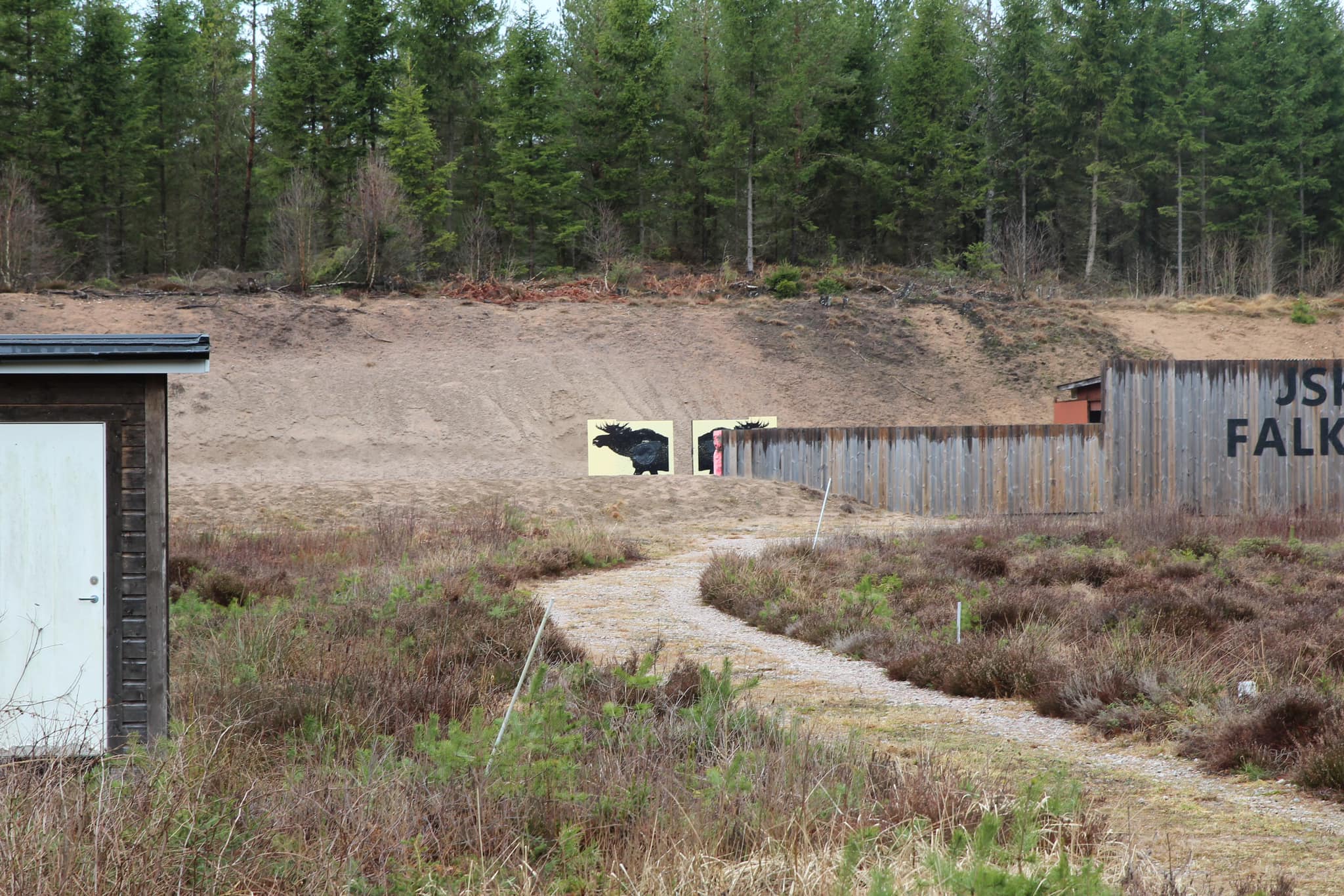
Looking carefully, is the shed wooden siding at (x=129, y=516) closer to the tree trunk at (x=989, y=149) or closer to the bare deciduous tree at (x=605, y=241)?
the bare deciduous tree at (x=605, y=241)

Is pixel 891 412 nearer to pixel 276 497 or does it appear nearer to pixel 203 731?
pixel 276 497

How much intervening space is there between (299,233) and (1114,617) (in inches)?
1436

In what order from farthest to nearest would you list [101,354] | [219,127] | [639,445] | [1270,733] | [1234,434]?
[219,127]
[639,445]
[1234,434]
[1270,733]
[101,354]

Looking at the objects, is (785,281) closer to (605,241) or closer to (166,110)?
(605,241)

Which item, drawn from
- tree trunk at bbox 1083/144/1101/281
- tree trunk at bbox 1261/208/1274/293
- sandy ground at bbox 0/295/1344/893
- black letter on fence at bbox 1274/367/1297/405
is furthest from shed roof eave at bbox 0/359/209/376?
tree trunk at bbox 1261/208/1274/293

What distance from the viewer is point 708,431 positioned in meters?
35.4

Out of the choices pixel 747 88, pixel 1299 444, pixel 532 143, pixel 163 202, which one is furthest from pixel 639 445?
pixel 163 202

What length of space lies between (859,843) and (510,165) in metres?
44.8

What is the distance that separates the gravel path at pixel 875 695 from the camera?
502cm

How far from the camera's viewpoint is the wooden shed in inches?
219

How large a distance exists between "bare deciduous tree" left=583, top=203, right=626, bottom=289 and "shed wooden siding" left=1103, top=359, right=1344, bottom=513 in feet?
85.6

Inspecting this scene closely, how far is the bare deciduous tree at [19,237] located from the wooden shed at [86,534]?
1461 inches

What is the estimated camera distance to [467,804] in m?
4.27

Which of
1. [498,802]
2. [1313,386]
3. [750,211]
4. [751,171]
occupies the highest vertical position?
[751,171]
